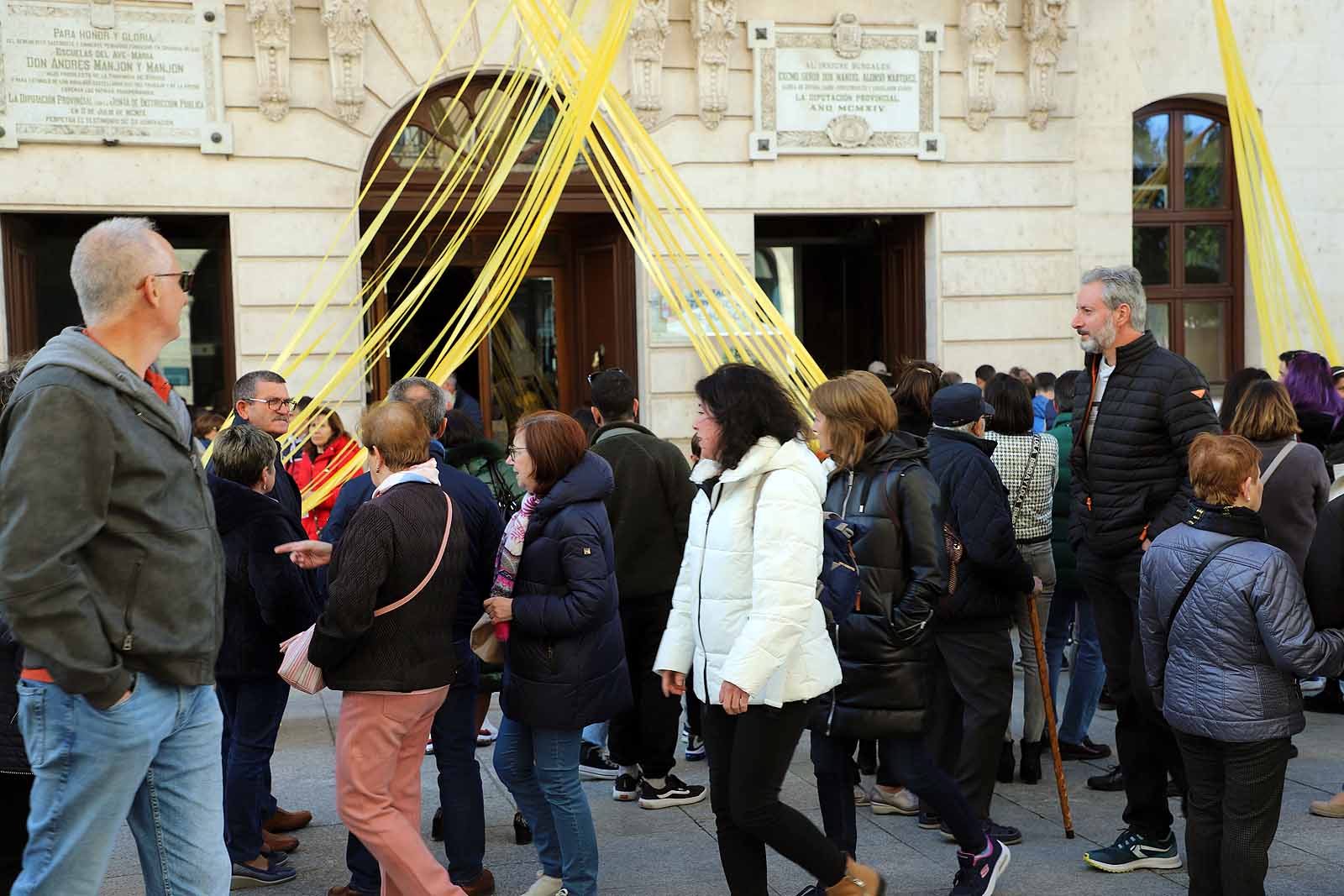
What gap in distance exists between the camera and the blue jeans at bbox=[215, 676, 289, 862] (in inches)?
198

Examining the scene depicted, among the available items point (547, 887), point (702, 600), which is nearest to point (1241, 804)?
point (702, 600)

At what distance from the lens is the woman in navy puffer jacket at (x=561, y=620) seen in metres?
4.56

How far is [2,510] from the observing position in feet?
9.48

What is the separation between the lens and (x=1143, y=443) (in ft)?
17.6

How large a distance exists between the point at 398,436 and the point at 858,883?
6.96 feet

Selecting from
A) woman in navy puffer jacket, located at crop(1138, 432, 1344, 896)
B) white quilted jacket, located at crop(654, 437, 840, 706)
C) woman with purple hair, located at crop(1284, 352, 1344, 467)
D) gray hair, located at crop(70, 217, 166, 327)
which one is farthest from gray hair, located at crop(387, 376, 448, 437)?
woman with purple hair, located at crop(1284, 352, 1344, 467)

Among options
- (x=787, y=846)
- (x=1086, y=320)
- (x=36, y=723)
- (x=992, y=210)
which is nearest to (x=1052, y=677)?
(x=1086, y=320)

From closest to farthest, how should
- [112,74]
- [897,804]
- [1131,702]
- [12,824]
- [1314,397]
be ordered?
[12,824] → [1131,702] → [897,804] → [1314,397] → [112,74]

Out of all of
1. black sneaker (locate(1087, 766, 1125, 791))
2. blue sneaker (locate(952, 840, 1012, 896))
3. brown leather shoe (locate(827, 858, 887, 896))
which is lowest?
black sneaker (locate(1087, 766, 1125, 791))

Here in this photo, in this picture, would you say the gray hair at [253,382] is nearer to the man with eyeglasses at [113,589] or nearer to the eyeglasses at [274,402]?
the eyeglasses at [274,402]

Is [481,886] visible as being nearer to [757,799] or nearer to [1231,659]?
[757,799]

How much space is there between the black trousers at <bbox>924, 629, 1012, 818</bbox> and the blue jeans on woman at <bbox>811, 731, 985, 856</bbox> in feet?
1.81

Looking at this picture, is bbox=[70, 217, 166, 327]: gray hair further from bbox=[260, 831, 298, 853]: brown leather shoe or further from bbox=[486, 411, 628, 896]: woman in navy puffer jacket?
bbox=[260, 831, 298, 853]: brown leather shoe

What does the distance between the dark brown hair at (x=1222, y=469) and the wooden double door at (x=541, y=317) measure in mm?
8971
